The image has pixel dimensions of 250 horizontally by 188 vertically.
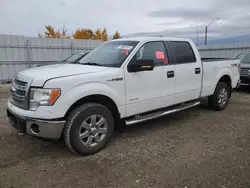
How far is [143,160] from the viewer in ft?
11.5

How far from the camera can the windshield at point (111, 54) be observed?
4.11 m

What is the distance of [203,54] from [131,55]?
545 inches

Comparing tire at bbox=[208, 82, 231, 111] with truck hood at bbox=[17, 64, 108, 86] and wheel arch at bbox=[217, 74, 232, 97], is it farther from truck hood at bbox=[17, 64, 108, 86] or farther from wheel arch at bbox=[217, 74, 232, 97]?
truck hood at bbox=[17, 64, 108, 86]

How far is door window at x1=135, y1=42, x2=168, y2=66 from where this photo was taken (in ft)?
14.3

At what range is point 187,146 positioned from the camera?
13.1ft

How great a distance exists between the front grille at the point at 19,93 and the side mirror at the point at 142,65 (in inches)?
65.4

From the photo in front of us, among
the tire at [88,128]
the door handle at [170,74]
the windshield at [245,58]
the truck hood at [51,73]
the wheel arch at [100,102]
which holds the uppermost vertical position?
the windshield at [245,58]

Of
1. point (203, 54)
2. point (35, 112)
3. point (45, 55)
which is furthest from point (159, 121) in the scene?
point (203, 54)

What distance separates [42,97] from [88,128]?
2.67 feet

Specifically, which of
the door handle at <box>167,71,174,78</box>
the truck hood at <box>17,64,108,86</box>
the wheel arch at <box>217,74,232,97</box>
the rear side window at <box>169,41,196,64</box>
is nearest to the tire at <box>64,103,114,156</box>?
the truck hood at <box>17,64,108,86</box>

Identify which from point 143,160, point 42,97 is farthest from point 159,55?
point 42,97

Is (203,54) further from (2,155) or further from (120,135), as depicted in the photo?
(2,155)

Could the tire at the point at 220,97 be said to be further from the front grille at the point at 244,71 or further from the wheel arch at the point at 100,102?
the front grille at the point at 244,71

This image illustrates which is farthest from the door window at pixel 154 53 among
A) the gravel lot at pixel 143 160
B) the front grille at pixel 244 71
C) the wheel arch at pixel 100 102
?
the front grille at pixel 244 71
